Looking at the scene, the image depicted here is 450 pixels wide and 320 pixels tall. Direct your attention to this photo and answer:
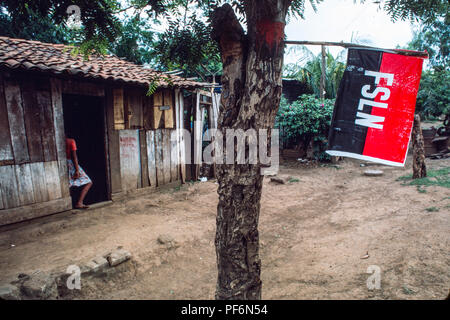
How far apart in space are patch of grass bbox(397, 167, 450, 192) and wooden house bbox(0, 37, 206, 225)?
647cm

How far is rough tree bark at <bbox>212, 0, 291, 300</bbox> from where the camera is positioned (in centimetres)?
169

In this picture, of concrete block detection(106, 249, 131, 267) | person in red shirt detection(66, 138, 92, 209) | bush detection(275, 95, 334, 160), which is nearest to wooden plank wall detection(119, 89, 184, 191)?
person in red shirt detection(66, 138, 92, 209)

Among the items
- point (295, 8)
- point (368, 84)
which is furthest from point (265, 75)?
Answer: point (368, 84)

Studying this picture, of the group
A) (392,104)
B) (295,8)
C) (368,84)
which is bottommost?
(392,104)

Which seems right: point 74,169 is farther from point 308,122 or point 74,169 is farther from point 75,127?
point 308,122

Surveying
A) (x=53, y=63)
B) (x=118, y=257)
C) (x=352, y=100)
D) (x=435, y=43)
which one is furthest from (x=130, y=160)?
(x=435, y=43)

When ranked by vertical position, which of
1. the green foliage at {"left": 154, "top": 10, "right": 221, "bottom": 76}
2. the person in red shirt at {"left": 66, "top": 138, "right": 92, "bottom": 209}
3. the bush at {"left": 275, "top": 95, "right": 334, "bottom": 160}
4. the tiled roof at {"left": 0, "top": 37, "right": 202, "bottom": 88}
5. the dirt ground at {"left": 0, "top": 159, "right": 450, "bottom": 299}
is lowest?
the dirt ground at {"left": 0, "top": 159, "right": 450, "bottom": 299}

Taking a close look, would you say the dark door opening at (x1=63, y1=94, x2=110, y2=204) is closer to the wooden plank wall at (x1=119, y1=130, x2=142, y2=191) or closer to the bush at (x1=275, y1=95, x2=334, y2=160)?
the wooden plank wall at (x1=119, y1=130, x2=142, y2=191)

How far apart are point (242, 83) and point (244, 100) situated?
126 millimetres

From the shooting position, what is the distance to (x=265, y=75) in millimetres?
1717

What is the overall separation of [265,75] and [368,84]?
1998 millimetres

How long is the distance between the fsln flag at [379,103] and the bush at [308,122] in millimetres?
7645

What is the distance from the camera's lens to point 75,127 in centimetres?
816
